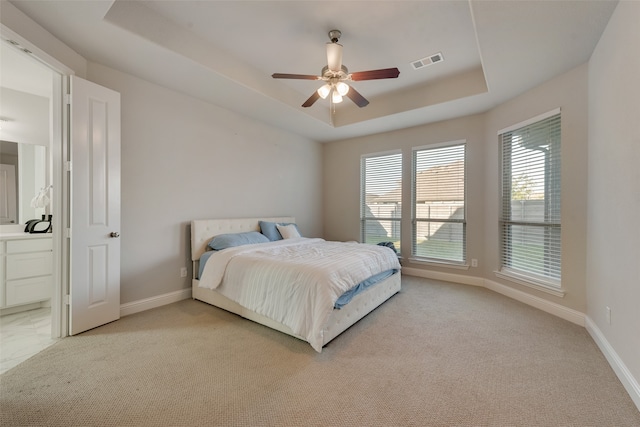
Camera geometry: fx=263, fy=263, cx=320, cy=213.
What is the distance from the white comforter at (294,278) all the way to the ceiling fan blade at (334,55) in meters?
1.95

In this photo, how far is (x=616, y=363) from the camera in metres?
1.94

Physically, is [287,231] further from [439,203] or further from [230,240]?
[439,203]

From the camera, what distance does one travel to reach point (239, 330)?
266cm

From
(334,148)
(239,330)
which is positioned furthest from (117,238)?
(334,148)

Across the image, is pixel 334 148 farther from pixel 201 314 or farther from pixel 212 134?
pixel 201 314

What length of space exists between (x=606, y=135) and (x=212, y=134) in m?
4.35

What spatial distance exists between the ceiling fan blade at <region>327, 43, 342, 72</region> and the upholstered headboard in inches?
99.7

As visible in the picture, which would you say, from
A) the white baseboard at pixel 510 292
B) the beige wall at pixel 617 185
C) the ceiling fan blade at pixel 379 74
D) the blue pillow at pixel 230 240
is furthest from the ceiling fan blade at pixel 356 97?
the white baseboard at pixel 510 292

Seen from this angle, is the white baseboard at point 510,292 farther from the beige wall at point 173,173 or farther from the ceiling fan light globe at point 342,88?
the ceiling fan light globe at point 342,88

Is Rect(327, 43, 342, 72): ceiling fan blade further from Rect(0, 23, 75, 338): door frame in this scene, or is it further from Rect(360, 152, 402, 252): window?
Rect(360, 152, 402, 252): window

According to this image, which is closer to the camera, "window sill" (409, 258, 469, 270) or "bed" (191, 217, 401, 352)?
"bed" (191, 217, 401, 352)

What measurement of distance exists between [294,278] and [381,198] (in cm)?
330

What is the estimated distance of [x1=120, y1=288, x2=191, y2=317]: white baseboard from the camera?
2979 mm

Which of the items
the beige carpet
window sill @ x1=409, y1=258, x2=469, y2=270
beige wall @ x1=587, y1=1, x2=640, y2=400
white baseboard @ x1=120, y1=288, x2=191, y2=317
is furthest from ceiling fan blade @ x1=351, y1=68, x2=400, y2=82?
white baseboard @ x1=120, y1=288, x2=191, y2=317
